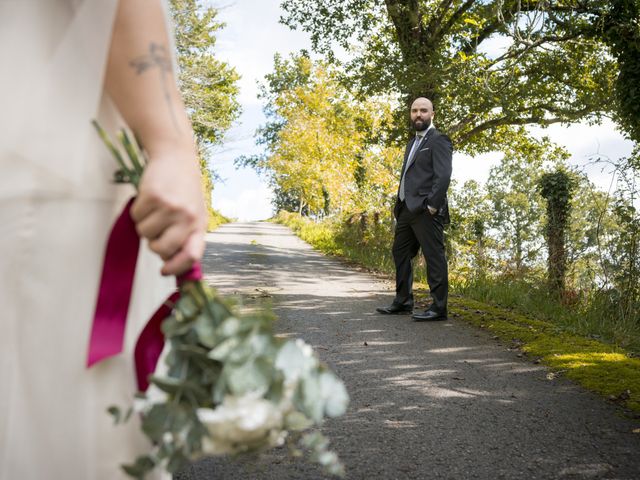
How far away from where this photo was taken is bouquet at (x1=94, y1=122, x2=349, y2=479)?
0.80m

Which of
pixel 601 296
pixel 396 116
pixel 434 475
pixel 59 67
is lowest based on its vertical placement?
pixel 434 475

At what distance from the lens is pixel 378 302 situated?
8086mm

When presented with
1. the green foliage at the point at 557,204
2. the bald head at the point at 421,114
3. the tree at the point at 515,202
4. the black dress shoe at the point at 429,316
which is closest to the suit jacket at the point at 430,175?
the bald head at the point at 421,114

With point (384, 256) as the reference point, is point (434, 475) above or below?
below

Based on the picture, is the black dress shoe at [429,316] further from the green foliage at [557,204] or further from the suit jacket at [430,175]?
the green foliage at [557,204]

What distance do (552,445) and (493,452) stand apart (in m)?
0.37

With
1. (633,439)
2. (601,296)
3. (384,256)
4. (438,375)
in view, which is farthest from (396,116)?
(633,439)

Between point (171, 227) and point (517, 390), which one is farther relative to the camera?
point (517, 390)

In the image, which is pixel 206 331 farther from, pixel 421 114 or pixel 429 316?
pixel 421 114

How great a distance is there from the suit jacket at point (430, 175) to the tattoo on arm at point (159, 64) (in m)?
5.78

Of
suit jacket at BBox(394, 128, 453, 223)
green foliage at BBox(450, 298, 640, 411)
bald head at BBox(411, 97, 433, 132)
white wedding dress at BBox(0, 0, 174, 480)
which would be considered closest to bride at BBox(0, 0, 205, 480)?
white wedding dress at BBox(0, 0, 174, 480)

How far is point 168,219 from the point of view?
0.87 meters

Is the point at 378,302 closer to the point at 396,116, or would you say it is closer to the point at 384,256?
the point at 384,256

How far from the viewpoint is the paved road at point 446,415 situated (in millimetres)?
2830
